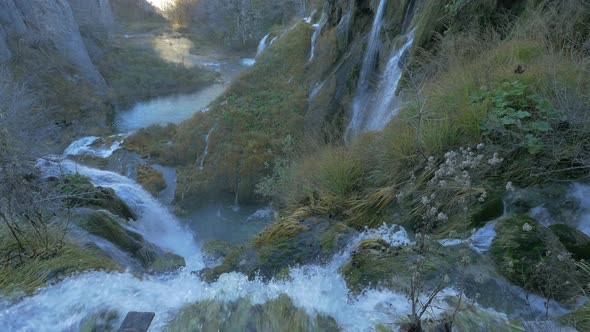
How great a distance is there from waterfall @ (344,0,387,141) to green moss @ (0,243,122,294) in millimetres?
6221

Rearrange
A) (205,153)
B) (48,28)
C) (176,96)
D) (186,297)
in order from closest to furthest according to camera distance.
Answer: (186,297)
(205,153)
(48,28)
(176,96)

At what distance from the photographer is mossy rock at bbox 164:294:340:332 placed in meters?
2.64

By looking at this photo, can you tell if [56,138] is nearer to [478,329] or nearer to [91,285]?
[91,285]

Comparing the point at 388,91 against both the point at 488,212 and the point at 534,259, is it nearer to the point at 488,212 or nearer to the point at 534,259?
the point at 488,212

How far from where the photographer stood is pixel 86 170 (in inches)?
457

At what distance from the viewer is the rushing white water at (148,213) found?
339 inches

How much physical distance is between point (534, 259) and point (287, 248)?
2167 millimetres

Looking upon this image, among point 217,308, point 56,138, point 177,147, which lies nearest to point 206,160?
point 177,147

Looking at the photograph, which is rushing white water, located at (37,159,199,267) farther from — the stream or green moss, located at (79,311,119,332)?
green moss, located at (79,311,119,332)

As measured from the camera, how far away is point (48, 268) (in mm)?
3203

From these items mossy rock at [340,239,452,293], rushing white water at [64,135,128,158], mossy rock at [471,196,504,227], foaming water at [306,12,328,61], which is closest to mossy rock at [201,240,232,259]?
mossy rock at [340,239,452,293]

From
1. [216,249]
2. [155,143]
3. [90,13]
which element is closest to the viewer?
[216,249]

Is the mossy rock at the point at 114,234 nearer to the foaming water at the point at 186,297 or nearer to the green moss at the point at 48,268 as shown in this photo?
the green moss at the point at 48,268

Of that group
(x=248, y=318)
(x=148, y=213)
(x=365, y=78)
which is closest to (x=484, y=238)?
(x=248, y=318)
